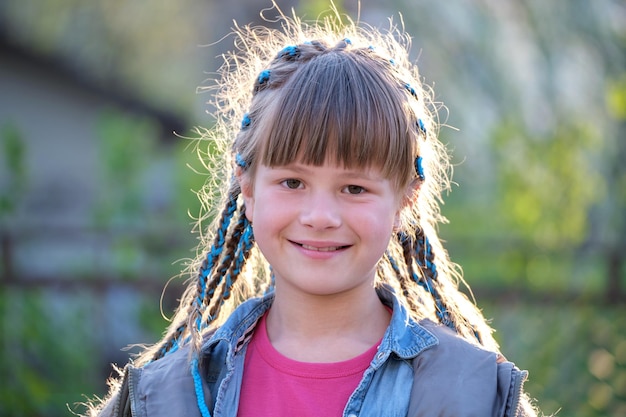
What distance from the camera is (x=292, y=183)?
2.12 metres

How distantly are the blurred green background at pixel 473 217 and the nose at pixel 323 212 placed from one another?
97 centimetres

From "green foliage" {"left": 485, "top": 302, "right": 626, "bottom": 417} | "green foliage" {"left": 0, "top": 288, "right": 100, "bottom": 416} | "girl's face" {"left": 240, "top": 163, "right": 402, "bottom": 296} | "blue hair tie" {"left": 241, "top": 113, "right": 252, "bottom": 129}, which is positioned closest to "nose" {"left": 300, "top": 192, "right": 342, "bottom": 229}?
"girl's face" {"left": 240, "top": 163, "right": 402, "bottom": 296}

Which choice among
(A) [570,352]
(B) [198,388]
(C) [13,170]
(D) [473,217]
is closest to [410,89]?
(B) [198,388]

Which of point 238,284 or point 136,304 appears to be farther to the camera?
point 136,304

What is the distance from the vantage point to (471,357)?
2.04 m

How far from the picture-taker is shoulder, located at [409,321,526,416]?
194 centimetres

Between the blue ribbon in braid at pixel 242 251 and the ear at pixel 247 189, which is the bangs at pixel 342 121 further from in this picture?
the blue ribbon in braid at pixel 242 251

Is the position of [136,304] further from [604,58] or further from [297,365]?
[604,58]

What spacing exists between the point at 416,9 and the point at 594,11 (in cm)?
232

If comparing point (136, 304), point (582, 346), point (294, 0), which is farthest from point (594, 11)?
point (136, 304)

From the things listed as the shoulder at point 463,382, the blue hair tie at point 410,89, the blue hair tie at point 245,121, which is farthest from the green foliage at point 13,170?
the shoulder at point 463,382

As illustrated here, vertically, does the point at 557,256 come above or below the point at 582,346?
above

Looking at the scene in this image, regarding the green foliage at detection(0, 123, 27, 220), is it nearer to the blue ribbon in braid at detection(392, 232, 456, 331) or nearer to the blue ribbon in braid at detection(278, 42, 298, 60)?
the blue ribbon in braid at detection(278, 42, 298, 60)

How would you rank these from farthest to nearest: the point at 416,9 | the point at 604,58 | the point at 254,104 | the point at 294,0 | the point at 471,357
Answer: the point at 294,0, the point at 416,9, the point at 604,58, the point at 254,104, the point at 471,357
